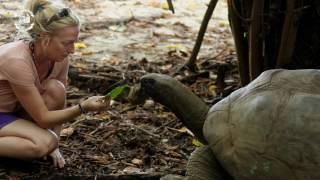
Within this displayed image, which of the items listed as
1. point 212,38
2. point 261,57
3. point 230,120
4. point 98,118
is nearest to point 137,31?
point 212,38

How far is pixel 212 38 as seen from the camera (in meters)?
6.63

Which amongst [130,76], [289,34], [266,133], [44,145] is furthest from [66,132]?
[266,133]

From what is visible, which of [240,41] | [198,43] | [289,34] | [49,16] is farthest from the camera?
[198,43]

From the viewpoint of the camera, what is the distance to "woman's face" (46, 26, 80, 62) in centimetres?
321

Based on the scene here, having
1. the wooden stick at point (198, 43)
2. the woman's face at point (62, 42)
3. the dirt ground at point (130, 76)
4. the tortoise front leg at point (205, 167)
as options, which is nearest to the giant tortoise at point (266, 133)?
the tortoise front leg at point (205, 167)

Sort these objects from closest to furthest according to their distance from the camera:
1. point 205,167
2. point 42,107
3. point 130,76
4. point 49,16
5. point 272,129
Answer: point 272,129, point 205,167, point 49,16, point 42,107, point 130,76

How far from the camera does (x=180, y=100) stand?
3357 mm

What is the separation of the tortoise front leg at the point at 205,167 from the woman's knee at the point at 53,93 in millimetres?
914

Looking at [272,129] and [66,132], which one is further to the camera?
[66,132]

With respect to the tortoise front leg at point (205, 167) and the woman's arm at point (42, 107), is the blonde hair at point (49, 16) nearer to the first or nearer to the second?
the woman's arm at point (42, 107)

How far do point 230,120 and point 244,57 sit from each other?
118cm

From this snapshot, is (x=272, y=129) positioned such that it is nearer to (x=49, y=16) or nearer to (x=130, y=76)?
(x=49, y=16)

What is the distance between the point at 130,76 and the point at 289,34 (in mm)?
1733

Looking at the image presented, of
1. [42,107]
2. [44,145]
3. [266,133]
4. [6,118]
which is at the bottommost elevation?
[44,145]
